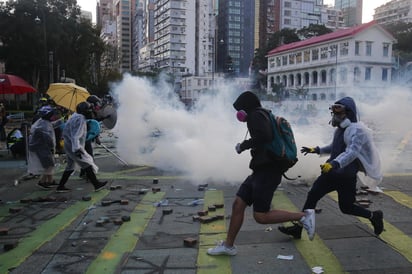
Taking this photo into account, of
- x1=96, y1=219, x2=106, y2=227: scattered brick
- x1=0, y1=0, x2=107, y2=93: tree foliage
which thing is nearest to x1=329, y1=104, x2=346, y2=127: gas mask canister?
x1=96, y1=219, x2=106, y2=227: scattered brick

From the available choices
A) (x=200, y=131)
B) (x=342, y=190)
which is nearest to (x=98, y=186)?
(x=200, y=131)

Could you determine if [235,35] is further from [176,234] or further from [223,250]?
[223,250]

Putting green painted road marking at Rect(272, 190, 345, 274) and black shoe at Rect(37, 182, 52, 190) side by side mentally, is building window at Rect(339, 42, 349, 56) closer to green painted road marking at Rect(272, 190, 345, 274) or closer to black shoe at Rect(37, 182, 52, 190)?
black shoe at Rect(37, 182, 52, 190)

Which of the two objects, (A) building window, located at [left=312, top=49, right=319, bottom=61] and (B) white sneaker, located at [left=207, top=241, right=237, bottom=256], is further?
(A) building window, located at [left=312, top=49, right=319, bottom=61]

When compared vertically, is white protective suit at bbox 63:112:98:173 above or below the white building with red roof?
below

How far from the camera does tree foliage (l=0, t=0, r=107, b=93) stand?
3466 cm

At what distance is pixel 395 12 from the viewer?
62.6 m

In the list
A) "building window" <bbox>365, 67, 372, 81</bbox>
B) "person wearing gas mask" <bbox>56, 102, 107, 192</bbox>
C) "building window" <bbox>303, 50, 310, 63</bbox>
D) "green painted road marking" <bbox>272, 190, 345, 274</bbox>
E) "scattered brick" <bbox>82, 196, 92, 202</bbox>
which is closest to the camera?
"green painted road marking" <bbox>272, 190, 345, 274</bbox>

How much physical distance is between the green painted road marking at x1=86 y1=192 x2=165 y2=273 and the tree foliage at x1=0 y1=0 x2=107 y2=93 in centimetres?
2846

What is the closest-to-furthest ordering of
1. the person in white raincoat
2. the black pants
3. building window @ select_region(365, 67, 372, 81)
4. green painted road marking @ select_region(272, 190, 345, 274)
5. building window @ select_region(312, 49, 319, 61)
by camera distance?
1. green painted road marking @ select_region(272, 190, 345, 274)
2. the black pants
3. the person in white raincoat
4. building window @ select_region(365, 67, 372, 81)
5. building window @ select_region(312, 49, 319, 61)

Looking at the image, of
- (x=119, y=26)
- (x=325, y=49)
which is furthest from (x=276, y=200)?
(x=119, y=26)

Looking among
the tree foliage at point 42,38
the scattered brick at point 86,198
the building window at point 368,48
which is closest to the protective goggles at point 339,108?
the scattered brick at point 86,198

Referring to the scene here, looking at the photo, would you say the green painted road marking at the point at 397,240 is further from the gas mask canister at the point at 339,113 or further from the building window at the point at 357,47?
the building window at the point at 357,47

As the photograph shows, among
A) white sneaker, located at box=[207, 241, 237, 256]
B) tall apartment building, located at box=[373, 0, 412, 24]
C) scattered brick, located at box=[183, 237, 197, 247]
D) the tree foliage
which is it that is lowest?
scattered brick, located at box=[183, 237, 197, 247]
